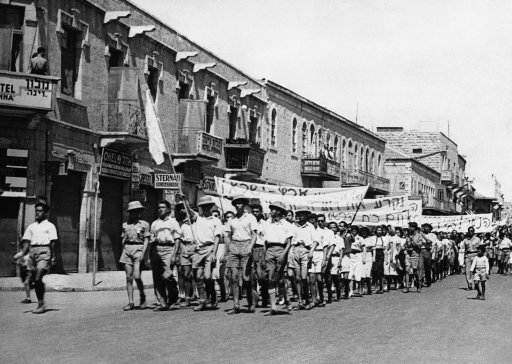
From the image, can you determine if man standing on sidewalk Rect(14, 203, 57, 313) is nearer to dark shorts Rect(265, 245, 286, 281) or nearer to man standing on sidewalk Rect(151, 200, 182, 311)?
man standing on sidewalk Rect(151, 200, 182, 311)

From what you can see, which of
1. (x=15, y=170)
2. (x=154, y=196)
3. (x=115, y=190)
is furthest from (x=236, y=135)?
Answer: (x=15, y=170)

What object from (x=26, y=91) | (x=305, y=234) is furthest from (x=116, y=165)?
(x=305, y=234)

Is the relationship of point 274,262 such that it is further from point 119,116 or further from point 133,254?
point 119,116

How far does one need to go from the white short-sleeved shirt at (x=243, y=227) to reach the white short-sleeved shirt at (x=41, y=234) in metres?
2.91

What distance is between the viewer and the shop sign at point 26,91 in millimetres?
20672

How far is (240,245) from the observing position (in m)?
13.7

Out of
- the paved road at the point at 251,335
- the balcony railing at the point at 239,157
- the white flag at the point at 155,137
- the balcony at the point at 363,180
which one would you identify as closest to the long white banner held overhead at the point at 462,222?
the balcony railing at the point at 239,157

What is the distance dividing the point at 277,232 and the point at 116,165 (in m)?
13.6

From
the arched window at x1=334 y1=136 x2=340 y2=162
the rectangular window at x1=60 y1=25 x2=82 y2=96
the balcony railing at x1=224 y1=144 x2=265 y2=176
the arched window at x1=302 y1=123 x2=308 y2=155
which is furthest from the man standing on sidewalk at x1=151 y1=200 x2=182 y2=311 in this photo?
the arched window at x1=334 y1=136 x2=340 y2=162

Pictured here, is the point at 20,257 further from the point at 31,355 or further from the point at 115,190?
the point at 115,190

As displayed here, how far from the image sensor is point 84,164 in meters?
24.8

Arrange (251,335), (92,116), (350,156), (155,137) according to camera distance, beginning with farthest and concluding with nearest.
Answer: (350,156)
(92,116)
(155,137)
(251,335)

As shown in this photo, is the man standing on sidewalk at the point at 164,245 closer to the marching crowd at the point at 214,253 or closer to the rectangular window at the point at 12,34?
the marching crowd at the point at 214,253

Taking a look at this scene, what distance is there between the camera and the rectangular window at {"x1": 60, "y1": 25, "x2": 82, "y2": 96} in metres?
24.0
